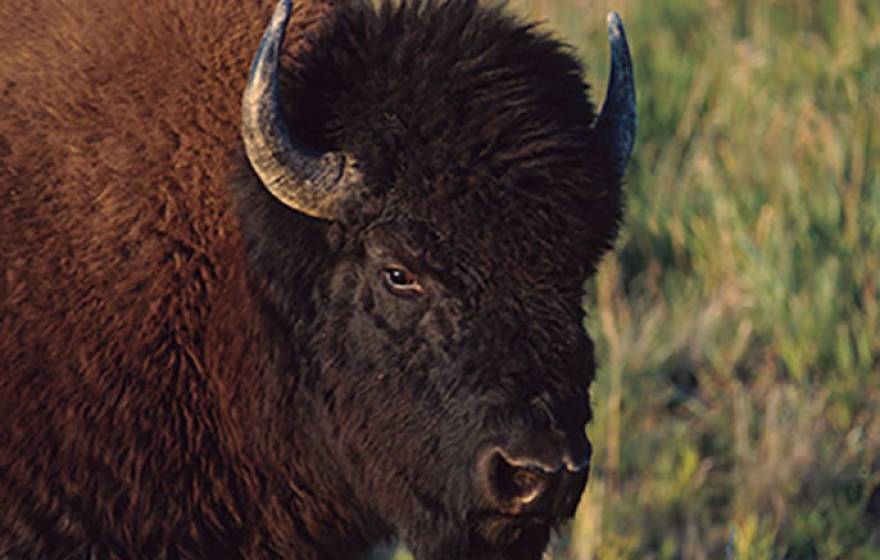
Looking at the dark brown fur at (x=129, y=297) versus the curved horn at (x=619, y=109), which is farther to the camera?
the curved horn at (x=619, y=109)

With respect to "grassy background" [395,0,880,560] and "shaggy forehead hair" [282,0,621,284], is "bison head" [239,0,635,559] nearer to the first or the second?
"shaggy forehead hair" [282,0,621,284]

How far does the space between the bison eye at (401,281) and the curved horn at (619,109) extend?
0.57m

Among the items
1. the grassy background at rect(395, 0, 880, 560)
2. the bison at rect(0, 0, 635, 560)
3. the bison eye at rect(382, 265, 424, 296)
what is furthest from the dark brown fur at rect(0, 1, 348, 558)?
the grassy background at rect(395, 0, 880, 560)

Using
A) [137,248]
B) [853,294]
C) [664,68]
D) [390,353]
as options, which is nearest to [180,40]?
[137,248]

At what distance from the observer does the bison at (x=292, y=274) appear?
357cm

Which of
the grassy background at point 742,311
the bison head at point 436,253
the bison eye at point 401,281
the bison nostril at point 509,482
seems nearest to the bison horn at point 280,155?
the bison head at point 436,253

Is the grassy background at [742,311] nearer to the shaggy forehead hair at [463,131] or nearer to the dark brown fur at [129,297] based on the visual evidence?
the shaggy forehead hair at [463,131]

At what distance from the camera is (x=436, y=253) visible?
3576 millimetres

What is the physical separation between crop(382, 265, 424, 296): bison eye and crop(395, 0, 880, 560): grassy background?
1382 millimetres

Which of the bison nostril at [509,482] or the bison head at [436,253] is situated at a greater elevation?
the bison head at [436,253]

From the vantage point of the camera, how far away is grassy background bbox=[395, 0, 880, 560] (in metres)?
5.55

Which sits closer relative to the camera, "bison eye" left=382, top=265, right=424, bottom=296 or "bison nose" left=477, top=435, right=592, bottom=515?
"bison nose" left=477, top=435, right=592, bottom=515

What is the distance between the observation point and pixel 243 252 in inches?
150

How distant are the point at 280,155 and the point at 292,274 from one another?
29cm
